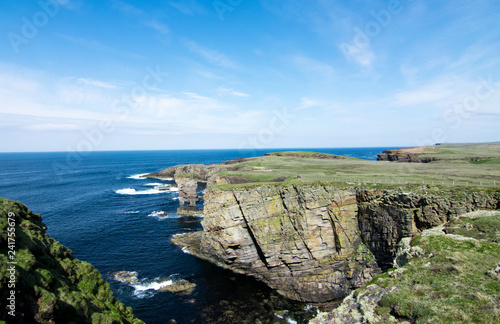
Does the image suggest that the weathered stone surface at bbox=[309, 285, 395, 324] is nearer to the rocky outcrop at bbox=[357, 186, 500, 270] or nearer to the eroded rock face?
the eroded rock face

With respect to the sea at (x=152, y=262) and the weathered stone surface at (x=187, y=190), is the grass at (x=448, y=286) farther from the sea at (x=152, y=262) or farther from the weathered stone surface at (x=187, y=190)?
the weathered stone surface at (x=187, y=190)

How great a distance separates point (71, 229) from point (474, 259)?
70.3 m

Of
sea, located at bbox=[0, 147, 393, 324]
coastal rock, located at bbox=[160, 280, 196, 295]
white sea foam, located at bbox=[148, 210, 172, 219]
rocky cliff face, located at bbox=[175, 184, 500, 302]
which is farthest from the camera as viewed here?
white sea foam, located at bbox=[148, 210, 172, 219]

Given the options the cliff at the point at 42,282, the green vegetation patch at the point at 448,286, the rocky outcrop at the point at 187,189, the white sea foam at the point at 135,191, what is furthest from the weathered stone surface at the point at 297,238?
the white sea foam at the point at 135,191

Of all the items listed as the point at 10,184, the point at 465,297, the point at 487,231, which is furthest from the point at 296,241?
the point at 10,184

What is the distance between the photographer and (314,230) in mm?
38438

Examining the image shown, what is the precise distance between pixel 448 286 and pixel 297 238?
78.5 ft

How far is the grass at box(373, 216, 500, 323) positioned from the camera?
43.7ft

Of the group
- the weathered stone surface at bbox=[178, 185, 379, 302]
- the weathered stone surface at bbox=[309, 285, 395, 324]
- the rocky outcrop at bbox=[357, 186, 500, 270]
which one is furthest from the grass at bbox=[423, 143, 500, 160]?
the weathered stone surface at bbox=[309, 285, 395, 324]

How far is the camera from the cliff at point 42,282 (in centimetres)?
924

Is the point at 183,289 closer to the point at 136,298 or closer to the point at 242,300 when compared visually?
the point at 136,298

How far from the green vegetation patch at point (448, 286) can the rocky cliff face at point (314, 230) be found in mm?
14867

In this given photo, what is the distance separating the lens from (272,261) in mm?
39219

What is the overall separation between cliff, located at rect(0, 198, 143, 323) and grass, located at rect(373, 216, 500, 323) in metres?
15.9
